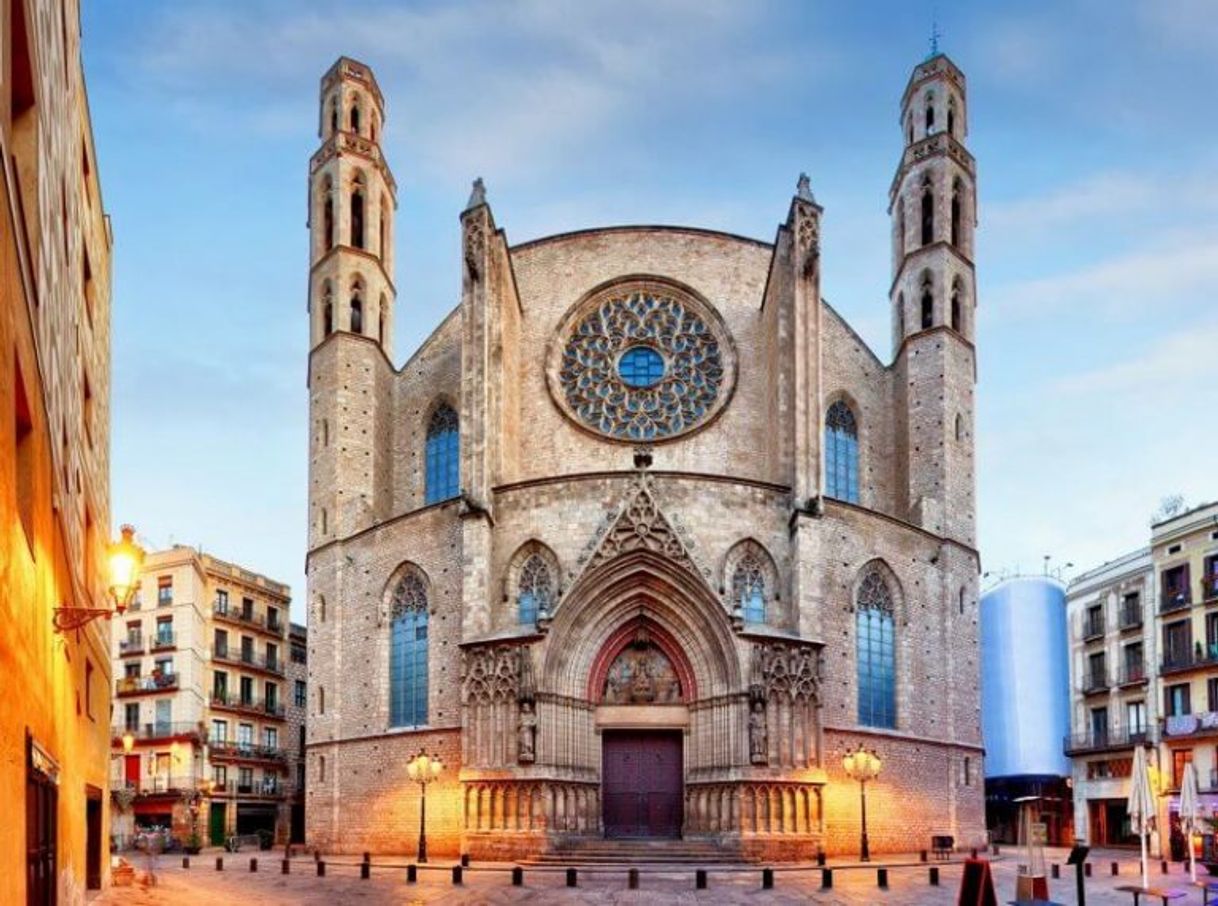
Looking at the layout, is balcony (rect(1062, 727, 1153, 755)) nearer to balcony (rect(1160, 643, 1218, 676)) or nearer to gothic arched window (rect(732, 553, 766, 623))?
balcony (rect(1160, 643, 1218, 676))

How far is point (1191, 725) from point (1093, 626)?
9501 mm

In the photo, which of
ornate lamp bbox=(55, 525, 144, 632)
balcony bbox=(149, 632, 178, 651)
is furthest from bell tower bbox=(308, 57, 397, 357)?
ornate lamp bbox=(55, 525, 144, 632)

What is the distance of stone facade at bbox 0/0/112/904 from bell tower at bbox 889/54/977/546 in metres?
28.1

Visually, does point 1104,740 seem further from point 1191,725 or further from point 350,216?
point 350,216

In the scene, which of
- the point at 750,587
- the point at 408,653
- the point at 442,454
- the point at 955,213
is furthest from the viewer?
the point at 955,213

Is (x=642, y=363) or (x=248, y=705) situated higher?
(x=642, y=363)

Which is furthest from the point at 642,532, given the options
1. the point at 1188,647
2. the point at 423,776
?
the point at 1188,647

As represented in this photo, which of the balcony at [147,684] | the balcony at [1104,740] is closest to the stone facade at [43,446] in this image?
the balcony at [147,684]

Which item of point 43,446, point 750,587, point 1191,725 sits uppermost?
point 43,446

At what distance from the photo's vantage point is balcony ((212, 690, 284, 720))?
2221 inches

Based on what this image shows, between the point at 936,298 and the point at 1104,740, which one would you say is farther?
the point at 1104,740

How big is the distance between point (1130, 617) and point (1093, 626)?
314cm

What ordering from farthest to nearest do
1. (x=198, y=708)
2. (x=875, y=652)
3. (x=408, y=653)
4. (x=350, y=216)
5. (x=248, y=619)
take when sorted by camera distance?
(x=248, y=619) < (x=198, y=708) < (x=350, y=216) < (x=408, y=653) < (x=875, y=652)

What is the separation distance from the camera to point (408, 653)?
125 feet
